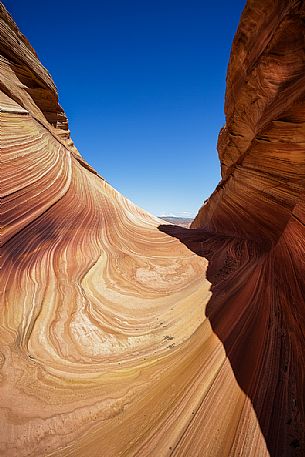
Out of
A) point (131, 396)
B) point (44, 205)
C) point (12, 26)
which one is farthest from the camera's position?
point (12, 26)

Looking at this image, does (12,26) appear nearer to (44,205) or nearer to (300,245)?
(44,205)

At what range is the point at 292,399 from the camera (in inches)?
86.6

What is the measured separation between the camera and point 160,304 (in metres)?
3.90

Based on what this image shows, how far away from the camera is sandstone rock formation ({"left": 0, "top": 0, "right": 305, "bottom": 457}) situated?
2047 mm

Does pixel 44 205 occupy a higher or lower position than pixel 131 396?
higher

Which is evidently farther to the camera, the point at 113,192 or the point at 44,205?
the point at 113,192

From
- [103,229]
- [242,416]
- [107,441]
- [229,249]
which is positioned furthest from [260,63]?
[107,441]

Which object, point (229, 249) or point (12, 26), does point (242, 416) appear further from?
point (12, 26)

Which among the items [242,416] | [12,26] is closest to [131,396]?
[242,416]

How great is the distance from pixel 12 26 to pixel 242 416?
12.2 m

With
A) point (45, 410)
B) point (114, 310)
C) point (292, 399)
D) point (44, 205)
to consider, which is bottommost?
point (45, 410)

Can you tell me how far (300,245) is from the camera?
3.62 meters

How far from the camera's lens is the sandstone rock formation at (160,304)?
205 centimetres

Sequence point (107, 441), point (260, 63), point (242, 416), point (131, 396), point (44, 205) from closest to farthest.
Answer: point (107, 441), point (242, 416), point (131, 396), point (44, 205), point (260, 63)
